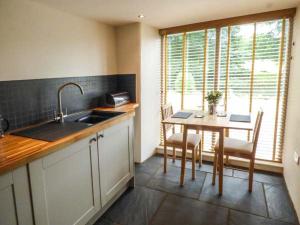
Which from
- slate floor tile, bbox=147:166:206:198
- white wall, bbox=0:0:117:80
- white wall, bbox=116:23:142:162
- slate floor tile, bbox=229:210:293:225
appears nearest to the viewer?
white wall, bbox=0:0:117:80

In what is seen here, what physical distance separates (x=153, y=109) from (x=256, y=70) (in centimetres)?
156

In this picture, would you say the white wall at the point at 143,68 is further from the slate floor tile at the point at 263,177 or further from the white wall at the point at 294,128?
the white wall at the point at 294,128

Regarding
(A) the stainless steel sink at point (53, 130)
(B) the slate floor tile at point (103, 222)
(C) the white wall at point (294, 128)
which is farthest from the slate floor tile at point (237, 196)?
(A) the stainless steel sink at point (53, 130)

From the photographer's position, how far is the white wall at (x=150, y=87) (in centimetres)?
299

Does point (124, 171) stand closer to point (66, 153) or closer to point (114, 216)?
point (114, 216)

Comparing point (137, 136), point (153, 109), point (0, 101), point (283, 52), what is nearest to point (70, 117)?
point (0, 101)

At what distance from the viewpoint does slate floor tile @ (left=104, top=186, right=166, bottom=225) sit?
1957mm

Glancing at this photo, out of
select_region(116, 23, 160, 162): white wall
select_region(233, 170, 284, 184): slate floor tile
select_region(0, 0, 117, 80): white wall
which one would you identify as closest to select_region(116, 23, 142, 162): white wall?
select_region(116, 23, 160, 162): white wall

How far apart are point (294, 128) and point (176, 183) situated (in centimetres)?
144

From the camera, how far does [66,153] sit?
59.6 inches

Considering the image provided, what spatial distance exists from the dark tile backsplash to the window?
1.25 meters

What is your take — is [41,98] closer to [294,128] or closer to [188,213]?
[188,213]

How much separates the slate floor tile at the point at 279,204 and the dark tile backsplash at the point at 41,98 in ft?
7.57

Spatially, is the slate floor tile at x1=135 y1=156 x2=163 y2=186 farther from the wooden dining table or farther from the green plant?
the green plant
